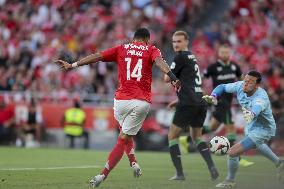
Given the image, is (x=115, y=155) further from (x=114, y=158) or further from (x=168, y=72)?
(x=168, y=72)

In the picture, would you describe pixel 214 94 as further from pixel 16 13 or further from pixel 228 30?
pixel 16 13

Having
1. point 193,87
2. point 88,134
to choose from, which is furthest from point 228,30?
point 193,87

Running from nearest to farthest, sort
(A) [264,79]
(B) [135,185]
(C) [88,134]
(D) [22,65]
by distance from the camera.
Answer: (B) [135,185]
(A) [264,79]
(C) [88,134]
(D) [22,65]

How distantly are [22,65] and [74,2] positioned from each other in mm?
4151

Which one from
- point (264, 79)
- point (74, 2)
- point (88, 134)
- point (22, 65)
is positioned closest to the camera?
point (264, 79)

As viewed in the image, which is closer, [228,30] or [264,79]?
[264,79]

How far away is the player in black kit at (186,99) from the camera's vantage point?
14852 mm

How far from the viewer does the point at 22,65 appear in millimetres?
30172

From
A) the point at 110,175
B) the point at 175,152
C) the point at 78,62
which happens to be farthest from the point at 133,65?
the point at 110,175

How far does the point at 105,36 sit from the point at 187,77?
15730mm

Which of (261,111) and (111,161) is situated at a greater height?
(261,111)

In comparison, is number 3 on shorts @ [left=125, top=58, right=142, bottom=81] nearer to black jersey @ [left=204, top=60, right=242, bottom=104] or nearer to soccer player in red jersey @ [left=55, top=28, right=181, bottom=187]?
soccer player in red jersey @ [left=55, top=28, right=181, bottom=187]

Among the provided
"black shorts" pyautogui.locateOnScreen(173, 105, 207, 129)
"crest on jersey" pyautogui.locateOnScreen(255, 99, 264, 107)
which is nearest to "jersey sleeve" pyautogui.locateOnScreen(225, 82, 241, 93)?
"crest on jersey" pyautogui.locateOnScreen(255, 99, 264, 107)

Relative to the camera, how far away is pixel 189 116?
14.9 meters
